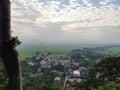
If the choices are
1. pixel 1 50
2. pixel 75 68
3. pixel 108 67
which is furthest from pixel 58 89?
pixel 75 68

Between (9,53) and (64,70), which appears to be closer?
(9,53)

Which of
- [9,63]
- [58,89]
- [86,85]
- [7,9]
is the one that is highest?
[7,9]

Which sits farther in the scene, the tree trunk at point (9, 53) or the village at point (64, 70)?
the village at point (64, 70)

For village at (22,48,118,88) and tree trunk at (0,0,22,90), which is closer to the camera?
tree trunk at (0,0,22,90)

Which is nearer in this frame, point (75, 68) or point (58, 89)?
point (58, 89)

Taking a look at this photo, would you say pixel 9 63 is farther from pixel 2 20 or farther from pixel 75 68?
pixel 75 68

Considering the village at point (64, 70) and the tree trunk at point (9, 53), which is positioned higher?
the tree trunk at point (9, 53)

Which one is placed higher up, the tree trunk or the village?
the tree trunk

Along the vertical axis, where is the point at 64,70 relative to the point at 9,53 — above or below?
below
